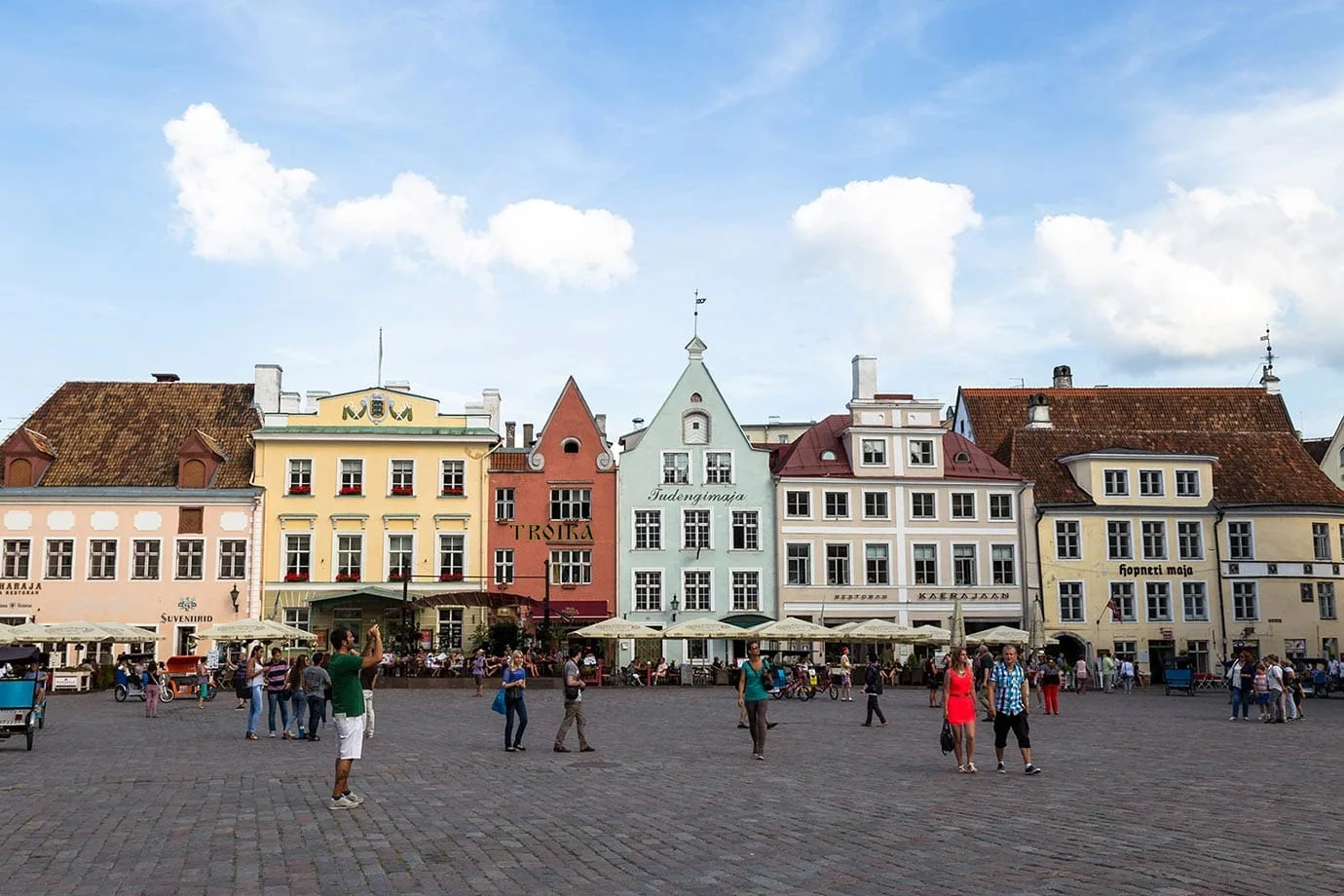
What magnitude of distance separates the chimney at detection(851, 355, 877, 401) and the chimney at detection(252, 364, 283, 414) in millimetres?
24367

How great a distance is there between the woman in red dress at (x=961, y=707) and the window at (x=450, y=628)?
35.5 metres

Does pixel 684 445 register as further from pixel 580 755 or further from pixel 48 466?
pixel 580 755

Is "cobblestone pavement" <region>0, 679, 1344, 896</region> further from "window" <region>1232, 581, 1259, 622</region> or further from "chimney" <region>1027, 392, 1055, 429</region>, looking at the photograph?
"chimney" <region>1027, 392, 1055, 429</region>

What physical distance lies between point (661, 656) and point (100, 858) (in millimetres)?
41870

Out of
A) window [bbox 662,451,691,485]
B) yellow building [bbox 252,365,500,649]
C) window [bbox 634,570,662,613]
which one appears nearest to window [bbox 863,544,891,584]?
window [bbox 662,451,691,485]

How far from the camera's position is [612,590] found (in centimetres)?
5294

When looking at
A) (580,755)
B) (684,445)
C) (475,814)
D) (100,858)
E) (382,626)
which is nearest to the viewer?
(100,858)

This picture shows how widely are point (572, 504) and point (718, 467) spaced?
5972 mm

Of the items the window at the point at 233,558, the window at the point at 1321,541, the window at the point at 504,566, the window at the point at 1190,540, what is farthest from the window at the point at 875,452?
the window at the point at 233,558

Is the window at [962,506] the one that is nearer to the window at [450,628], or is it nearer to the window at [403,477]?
the window at [450,628]

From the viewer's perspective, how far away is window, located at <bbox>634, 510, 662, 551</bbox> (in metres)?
53.2

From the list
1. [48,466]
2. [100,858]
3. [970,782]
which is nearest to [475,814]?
[100,858]

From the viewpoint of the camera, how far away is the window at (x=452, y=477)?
173 ft

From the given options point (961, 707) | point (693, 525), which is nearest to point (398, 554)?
point (693, 525)
